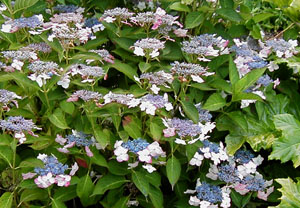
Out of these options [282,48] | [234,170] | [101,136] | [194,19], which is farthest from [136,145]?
[282,48]

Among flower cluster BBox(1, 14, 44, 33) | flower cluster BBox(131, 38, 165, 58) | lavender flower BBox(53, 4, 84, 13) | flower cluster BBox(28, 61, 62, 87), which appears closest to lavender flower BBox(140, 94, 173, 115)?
flower cluster BBox(131, 38, 165, 58)

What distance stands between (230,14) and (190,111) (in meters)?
0.54

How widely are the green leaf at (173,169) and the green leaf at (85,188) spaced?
0.28 metres

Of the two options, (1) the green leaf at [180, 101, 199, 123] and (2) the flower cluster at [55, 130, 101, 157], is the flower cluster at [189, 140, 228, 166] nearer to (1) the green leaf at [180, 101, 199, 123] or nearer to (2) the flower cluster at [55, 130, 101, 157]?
(1) the green leaf at [180, 101, 199, 123]

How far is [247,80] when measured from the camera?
6.41ft

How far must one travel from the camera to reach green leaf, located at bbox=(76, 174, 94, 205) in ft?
5.96

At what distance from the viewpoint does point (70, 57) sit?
6.47 ft

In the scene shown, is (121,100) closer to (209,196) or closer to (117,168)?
(117,168)

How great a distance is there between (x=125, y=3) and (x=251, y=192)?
3.57 ft

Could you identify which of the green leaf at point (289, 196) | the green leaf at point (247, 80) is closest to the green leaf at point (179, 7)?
the green leaf at point (247, 80)

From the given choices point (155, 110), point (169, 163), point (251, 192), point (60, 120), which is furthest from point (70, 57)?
point (251, 192)

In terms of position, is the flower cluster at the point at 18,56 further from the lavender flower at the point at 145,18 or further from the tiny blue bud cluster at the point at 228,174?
the tiny blue bud cluster at the point at 228,174

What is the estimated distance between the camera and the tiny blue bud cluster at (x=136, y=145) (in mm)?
1693

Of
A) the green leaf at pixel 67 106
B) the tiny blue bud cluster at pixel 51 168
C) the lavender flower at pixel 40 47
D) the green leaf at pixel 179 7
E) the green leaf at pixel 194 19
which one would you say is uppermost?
the green leaf at pixel 179 7
